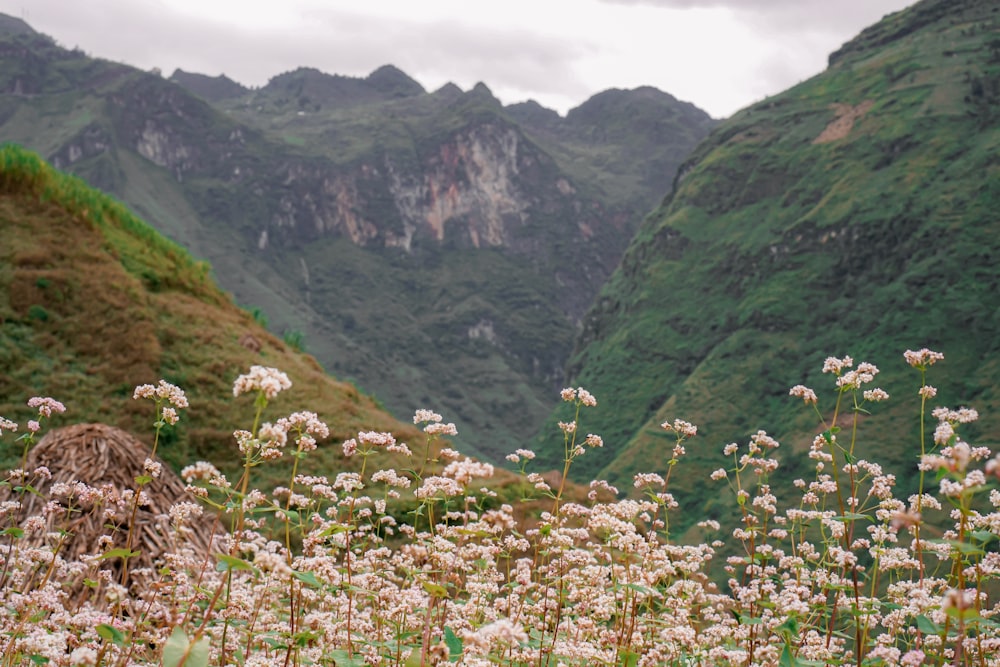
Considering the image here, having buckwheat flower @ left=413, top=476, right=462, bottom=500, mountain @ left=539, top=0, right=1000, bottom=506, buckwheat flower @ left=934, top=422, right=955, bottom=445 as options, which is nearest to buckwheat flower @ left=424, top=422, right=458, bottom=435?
buckwheat flower @ left=413, top=476, right=462, bottom=500

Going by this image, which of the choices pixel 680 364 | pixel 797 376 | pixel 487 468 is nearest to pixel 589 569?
pixel 487 468

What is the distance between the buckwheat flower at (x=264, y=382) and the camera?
281 centimetres

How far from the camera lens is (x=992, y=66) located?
143 meters

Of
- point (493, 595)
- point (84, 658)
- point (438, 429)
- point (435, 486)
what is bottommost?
point (493, 595)

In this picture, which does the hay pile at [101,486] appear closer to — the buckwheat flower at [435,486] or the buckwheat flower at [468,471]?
the buckwheat flower at [435,486]

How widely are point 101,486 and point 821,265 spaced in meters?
149

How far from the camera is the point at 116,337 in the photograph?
55.9ft

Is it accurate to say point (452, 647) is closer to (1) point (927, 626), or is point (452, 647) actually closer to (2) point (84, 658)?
(2) point (84, 658)

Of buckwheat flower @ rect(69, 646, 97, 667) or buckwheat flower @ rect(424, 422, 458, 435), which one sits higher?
buckwheat flower @ rect(424, 422, 458, 435)

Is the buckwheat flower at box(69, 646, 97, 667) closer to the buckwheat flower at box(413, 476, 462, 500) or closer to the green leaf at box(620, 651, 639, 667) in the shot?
the buckwheat flower at box(413, 476, 462, 500)

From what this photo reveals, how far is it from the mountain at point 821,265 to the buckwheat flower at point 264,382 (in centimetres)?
9346

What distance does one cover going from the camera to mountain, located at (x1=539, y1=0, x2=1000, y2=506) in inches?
4277

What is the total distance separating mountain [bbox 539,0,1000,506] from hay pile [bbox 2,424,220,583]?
Answer: 293ft

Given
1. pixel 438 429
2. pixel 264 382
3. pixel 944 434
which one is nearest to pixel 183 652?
pixel 264 382
